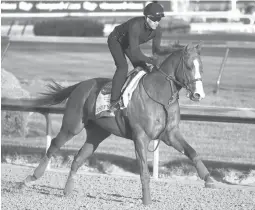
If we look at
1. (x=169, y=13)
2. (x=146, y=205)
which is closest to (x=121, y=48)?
(x=146, y=205)

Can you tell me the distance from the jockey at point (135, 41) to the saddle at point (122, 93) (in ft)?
0.17

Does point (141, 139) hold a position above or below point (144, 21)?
below

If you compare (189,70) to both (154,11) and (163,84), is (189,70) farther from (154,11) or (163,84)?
(154,11)

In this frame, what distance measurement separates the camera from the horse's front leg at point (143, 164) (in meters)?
6.29

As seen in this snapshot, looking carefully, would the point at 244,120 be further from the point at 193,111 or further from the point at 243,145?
the point at 243,145

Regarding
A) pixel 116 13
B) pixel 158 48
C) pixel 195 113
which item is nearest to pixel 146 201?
pixel 158 48

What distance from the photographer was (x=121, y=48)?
6.79 meters

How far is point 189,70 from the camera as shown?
6.21 m

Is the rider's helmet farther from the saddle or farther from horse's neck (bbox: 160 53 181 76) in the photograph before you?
the saddle

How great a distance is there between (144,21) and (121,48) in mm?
456

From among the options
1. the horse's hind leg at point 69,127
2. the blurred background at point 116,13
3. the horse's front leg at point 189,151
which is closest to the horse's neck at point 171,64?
the horse's front leg at point 189,151

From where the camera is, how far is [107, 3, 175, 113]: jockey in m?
6.36

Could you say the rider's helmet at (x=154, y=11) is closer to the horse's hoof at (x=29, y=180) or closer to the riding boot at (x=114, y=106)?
the riding boot at (x=114, y=106)

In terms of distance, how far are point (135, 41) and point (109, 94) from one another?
0.68 meters
